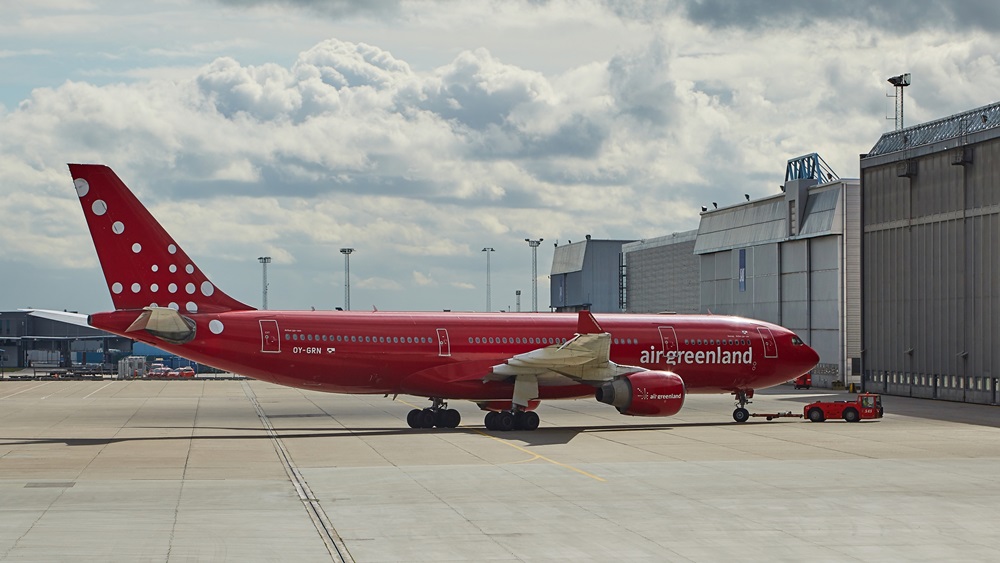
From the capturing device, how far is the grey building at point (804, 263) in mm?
70000

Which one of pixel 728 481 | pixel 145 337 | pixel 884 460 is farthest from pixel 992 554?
pixel 145 337

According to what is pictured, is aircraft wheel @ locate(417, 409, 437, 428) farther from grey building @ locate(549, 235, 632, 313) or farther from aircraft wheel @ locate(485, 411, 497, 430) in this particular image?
grey building @ locate(549, 235, 632, 313)

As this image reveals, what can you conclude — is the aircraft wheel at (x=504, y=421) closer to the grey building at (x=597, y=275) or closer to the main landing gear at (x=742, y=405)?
the main landing gear at (x=742, y=405)

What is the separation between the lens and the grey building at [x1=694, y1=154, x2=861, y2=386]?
70000 mm

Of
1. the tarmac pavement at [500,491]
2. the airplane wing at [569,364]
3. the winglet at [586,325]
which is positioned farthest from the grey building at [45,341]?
the winglet at [586,325]

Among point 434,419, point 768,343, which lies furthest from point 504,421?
point 768,343

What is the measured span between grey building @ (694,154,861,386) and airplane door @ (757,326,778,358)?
27.4 metres

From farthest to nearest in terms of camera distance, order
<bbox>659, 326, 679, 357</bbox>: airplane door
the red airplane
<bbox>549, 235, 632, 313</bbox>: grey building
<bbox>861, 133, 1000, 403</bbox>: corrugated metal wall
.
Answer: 1. <bbox>549, 235, 632, 313</bbox>: grey building
2. <bbox>861, 133, 1000, 403</bbox>: corrugated metal wall
3. <bbox>659, 326, 679, 357</bbox>: airplane door
4. the red airplane

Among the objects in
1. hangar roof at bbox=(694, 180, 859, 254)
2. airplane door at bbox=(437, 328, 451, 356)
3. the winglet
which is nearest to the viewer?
the winglet

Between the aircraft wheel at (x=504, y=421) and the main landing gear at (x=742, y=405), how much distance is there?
9.21 m

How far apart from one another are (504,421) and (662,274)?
79476mm

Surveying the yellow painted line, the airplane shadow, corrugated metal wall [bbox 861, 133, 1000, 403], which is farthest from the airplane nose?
the yellow painted line

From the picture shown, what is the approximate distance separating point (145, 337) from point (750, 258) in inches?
2126

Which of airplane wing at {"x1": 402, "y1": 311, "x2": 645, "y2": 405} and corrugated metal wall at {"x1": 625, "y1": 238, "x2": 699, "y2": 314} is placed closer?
airplane wing at {"x1": 402, "y1": 311, "x2": 645, "y2": 405}
